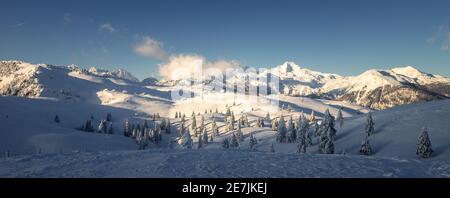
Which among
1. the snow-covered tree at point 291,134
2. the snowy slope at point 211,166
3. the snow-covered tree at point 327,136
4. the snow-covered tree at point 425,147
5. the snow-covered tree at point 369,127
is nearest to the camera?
the snowy slope at point 211,166

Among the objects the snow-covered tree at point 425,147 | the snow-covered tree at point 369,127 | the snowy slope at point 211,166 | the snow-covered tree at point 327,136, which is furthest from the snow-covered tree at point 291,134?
the snowy slope at point 211,166

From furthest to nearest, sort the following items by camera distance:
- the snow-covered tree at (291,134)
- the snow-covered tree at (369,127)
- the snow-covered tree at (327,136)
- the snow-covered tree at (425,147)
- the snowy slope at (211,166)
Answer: the snow-covered tree at (291,134)
the snow-covered tree at (369,127)
the snow-covered tree at (327,136)
the snow-covered tree at (425,147)
the snowy slope at (211,166)

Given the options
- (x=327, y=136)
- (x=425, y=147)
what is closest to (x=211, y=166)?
(x=425, y=147)

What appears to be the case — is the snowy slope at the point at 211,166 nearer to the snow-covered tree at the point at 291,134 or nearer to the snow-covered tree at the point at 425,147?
the snow-covered tree at the point at 425,147

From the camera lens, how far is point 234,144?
405 ft

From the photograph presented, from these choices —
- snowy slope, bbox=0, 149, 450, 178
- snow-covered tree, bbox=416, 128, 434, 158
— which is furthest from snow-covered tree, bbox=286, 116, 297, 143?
snowy slope, bbox=0, 149, 450, 178

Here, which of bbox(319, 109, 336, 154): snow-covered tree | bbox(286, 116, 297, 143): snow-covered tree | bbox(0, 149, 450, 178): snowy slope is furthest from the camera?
bbox(286, 116, 297, 143): snow-covered tree

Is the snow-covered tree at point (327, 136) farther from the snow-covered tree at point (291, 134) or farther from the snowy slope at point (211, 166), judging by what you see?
the snowy slope at point (211, 166)

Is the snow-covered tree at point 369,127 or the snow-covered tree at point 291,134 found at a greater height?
the snow-covered tree at point 369,127

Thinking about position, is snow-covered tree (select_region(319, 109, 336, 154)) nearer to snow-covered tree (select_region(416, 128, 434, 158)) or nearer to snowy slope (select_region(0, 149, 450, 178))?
snow-covered tree (select_region(416, 128, 434, 158))

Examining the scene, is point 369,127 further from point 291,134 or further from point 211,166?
point 211,166

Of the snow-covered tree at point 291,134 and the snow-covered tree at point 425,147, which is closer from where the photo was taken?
the snow-covered tree at point 425,147
